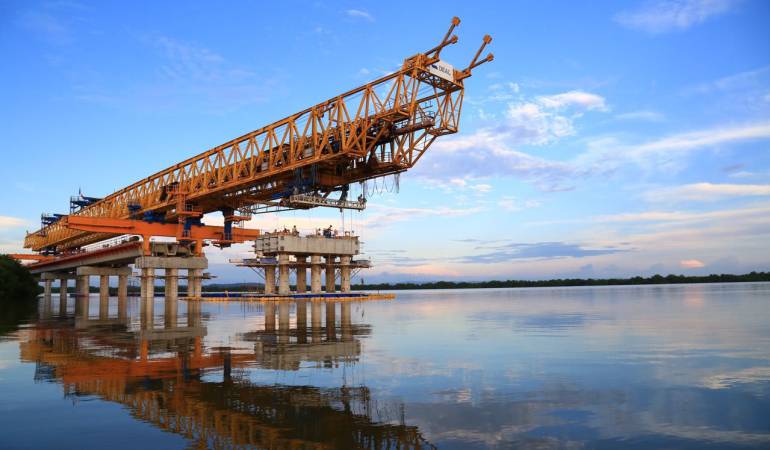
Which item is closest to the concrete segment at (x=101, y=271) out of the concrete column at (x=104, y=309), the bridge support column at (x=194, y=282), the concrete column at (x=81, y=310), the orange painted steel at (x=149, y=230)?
the concrete column at (x=81, y=310)

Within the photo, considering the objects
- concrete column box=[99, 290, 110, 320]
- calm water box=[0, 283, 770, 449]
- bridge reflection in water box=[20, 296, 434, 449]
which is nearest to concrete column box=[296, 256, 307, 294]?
concrete column box=[99, 290, 110, 320]

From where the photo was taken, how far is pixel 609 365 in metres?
15.2

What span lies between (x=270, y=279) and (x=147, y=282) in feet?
48.7

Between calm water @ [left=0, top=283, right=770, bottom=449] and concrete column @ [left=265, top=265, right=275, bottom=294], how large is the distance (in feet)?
152

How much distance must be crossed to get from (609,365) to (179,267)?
6434 centimetres

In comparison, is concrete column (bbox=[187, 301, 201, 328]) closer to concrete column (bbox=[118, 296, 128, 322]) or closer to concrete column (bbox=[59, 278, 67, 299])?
concrete column (bbox=[118, 296, 128, 322])

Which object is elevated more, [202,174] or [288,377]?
[202,174]

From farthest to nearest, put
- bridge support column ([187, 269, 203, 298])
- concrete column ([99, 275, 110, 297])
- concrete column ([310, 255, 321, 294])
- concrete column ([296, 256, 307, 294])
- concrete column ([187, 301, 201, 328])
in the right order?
concrete column ([99, 275, 110, 297]) → bridge support column ([187, 269, 203, 298]) → concrete column ([296, 256, 307, 294]) → concrete column ([310, 255, 321, 294]) → concrete column ([187, 301, 201, 328])

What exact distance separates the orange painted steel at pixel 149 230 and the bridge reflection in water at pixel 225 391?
154ft

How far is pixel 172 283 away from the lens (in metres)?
70.2

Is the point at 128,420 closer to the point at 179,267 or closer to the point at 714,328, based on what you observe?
the point at 714,328

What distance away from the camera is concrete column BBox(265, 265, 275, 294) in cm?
6844

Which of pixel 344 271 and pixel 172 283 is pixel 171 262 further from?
pixel 344 271

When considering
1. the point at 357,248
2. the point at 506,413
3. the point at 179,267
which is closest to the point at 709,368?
the point at 506,413
